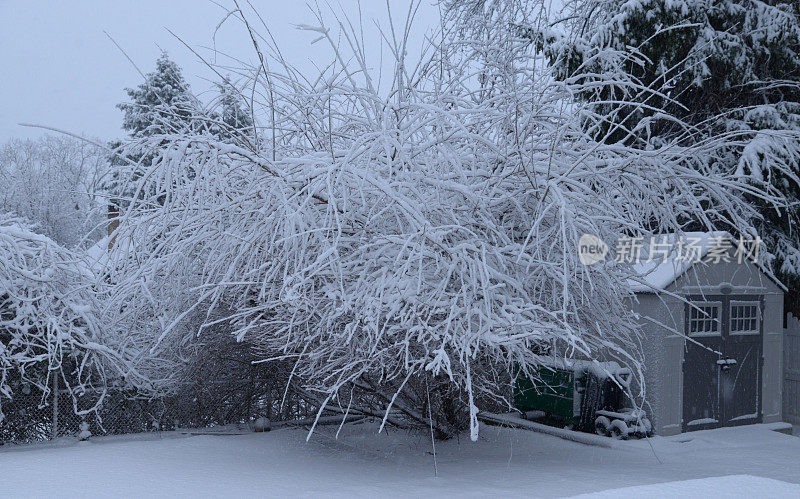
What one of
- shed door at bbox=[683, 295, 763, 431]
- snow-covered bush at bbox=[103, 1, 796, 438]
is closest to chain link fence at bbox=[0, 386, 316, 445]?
snow-covered bush at bbox=[103, 1, 796, 438]

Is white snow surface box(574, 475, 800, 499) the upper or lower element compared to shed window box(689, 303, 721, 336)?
lower

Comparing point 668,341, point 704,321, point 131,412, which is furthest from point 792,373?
point 131,412

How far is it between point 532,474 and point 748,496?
9.22 ft

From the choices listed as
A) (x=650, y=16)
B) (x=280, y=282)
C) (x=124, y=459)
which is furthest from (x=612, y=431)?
(x=650, y=16)

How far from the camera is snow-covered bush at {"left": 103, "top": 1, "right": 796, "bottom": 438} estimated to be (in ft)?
21.2

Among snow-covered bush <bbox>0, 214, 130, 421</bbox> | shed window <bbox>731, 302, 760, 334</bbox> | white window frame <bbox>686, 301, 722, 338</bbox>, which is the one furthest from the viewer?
shed window <bbox>731, 302, 760, 334</bbox>

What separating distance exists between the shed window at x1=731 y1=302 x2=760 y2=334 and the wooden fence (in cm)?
251

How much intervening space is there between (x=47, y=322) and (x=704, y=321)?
842cm

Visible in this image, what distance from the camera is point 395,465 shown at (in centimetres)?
805

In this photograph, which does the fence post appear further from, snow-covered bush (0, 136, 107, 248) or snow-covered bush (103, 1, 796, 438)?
snow-covered bush (0, 136, 107, 248)

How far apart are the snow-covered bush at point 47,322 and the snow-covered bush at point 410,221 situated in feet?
3.69

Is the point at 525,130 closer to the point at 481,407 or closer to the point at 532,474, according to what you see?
the point at 532,474

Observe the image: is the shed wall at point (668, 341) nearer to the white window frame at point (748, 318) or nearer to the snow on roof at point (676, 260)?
the snow on roof at point (676, 260)

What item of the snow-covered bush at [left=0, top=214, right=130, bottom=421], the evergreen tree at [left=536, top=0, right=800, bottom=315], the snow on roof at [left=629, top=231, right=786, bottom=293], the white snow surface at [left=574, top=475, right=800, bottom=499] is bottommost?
the white snow surface at [left=574, top=475, right=800, bottom=499]
